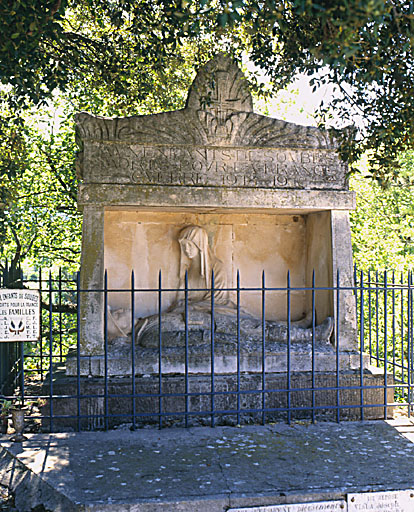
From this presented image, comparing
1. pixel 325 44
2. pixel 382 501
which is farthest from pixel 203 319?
pixel 325 44

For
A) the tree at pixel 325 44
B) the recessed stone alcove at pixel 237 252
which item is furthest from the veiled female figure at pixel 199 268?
the tree at pixel 325 44

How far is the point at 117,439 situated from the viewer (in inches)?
206

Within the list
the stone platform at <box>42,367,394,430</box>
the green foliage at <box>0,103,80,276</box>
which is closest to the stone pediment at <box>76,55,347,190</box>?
the stone platform at <box>42,367,394,430</box>

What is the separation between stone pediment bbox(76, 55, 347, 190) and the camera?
6117mm

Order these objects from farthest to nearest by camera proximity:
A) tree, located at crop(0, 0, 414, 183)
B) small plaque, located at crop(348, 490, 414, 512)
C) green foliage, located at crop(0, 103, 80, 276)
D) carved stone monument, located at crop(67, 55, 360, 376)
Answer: green foliage, located at crop(0, 103, 80, 276) < carved stone monument, located at crop(67, 55, 360, 376) < small plaque, located at crop(348, 490, 414, 512) < tree, located at crop(0, 0, 414, 183)

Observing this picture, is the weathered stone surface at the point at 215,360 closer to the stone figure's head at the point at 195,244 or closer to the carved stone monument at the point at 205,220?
the carved stone monument at the point at 205,220

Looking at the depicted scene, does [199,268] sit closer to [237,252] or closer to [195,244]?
[195,244]

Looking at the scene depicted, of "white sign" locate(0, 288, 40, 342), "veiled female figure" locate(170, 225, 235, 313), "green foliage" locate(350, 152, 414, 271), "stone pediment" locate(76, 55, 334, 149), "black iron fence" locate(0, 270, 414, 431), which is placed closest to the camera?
"white sign" locate(0, 288, 40, 342)

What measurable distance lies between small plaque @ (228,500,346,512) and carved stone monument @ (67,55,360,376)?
219 centimetres

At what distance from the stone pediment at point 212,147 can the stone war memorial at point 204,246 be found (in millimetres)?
13

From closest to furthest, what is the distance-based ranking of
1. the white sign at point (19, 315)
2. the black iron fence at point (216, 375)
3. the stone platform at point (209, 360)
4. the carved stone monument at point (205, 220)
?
the white sign at point (19, 315) < the black iron fence at point (216, 375) < the stone platform at point (209, 360) < the carved stone monument at point (205, 220)

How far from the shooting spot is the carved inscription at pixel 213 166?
6102mm

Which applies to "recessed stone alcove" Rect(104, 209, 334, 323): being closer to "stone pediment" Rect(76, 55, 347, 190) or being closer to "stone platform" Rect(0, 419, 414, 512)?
"stone pediment" Rect(76, 55, 347, 190)

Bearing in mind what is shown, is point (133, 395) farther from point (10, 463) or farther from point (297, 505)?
point (297, 505)
